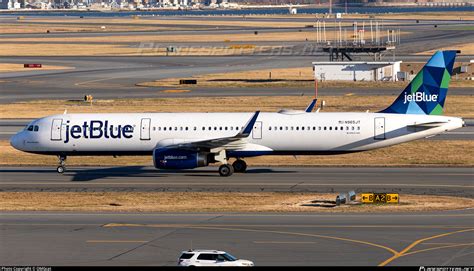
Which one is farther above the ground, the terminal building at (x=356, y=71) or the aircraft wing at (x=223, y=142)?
the terminal building at (x=356, y=71)

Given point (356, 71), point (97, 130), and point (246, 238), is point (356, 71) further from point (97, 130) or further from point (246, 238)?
point (246, 238)

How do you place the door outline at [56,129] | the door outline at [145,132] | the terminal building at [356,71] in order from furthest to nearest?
the terminal building at [356,71] < the door outline at [56,129] < the door outline at [145,132]

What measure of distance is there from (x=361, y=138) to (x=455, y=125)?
19.6 ft

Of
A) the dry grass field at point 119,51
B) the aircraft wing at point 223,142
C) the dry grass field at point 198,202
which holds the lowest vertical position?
the dry grass field at point 198,202

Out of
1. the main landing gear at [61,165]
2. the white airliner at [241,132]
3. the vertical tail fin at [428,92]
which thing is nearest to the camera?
the white airliner at [241,132]

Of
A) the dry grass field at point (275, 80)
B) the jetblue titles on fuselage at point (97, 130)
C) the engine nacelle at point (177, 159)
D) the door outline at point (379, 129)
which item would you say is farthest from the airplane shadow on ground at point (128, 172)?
the dry grass field at point (275, 80)

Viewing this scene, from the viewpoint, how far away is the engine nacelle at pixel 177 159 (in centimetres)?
6500

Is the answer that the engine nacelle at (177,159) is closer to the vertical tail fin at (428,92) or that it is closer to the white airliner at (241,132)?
the white airliner at (241,132)

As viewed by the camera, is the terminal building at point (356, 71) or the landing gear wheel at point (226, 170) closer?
the landing gear wheel at point (226, 170)

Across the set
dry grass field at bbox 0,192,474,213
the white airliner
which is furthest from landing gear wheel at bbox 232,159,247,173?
dry grass field at bbox 0,192,474,213

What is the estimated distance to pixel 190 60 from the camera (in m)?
171

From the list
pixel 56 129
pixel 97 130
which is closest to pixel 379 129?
pixel 97 130

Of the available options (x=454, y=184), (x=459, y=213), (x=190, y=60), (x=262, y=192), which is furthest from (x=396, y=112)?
(x=190, y=60)

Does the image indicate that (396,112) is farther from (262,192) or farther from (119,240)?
(119,240)
